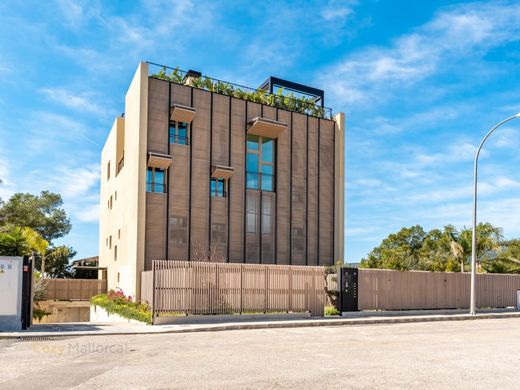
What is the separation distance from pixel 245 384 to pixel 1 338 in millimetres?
10094

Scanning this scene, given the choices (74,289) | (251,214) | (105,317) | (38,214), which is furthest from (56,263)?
(251,214)

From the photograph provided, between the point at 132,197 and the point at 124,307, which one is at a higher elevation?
the point at 132,197

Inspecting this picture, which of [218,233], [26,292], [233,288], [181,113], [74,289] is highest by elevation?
[181,113]

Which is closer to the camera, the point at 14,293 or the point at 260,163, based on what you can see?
the point at 14,293

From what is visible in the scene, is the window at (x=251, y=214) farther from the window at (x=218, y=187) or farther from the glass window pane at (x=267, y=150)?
the glass window pane at (x=267, y=150)

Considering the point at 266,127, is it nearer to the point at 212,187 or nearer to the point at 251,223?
the point at 212,187

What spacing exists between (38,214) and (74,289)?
22.8m

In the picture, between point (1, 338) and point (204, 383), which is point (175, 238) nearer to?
point (1, 338)

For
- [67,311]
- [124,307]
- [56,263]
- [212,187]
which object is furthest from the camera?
[56,263]

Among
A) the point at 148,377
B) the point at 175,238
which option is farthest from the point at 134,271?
the point at 148,377

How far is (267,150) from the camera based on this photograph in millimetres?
33281

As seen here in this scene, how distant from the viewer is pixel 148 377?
923 cm

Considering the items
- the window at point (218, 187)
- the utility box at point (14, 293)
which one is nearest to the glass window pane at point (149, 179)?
the window at point (218, 187)

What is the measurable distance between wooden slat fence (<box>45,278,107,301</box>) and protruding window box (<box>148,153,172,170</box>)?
1348 centimetres
